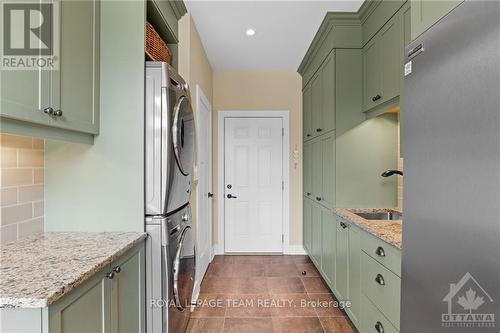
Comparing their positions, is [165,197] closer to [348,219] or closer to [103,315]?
[103,315]

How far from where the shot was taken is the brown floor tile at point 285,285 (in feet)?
9.40

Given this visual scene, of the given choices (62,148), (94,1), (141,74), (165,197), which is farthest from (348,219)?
(94,1)

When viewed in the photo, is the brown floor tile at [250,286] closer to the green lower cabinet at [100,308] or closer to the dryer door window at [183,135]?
the green lower cabinet at [100,308]

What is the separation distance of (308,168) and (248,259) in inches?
60.7

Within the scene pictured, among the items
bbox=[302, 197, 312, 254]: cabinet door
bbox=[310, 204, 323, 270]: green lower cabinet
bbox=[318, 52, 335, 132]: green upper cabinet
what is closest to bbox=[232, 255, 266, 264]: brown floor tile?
bbox=[302, 197, 312, 254]: cabinet door

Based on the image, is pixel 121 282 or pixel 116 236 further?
pixel 116 236

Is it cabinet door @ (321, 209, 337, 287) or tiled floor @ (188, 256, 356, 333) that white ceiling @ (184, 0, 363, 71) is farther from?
tiled floor @ (188, 256, 356, 333)

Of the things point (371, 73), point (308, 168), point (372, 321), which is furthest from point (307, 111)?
point (372, 321)

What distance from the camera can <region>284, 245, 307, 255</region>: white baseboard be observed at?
4.03 meters

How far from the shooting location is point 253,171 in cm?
406

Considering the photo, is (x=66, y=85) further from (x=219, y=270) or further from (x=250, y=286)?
(x=219, y=270)

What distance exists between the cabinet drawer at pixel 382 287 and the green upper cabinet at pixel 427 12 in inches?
47.0

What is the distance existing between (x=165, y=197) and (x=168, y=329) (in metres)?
0.80

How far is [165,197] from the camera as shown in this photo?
158 cm
